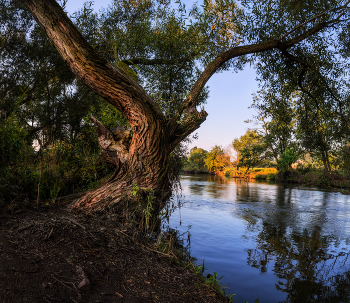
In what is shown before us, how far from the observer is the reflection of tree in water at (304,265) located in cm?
405

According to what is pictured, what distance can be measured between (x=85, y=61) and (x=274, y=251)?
566 centimetres

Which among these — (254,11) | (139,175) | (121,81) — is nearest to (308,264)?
(139,175)

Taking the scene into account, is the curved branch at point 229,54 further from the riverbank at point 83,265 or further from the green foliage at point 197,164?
the green foliage at point 197,164

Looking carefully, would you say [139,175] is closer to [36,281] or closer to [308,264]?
[36,281]

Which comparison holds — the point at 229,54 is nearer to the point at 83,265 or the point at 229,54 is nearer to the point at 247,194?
the point at 83,265

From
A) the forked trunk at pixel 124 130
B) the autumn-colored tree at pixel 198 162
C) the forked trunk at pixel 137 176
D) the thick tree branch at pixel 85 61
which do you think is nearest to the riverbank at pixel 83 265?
the forked trunk at pixel 137 176

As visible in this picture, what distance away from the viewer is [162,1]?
31.2ft

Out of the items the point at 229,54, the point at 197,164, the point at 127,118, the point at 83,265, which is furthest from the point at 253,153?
the point at 83,265

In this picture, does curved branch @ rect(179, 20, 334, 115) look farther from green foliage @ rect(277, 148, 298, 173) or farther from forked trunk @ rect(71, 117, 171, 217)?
green foliage @ rect(277, 148, 298, 173)

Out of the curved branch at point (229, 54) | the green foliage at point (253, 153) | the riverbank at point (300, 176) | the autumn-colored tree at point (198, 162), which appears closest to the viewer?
the curved branch at point (229, 54)

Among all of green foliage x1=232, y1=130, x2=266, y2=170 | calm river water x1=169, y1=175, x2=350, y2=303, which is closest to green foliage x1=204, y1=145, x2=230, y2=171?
green foliage x1=232, y1=130, x2=266, y2=170

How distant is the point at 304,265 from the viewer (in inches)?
198

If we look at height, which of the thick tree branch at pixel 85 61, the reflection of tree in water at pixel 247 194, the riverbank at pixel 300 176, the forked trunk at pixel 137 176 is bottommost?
the reflection of tree in water at pixel 247 194

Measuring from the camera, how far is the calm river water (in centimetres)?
414
